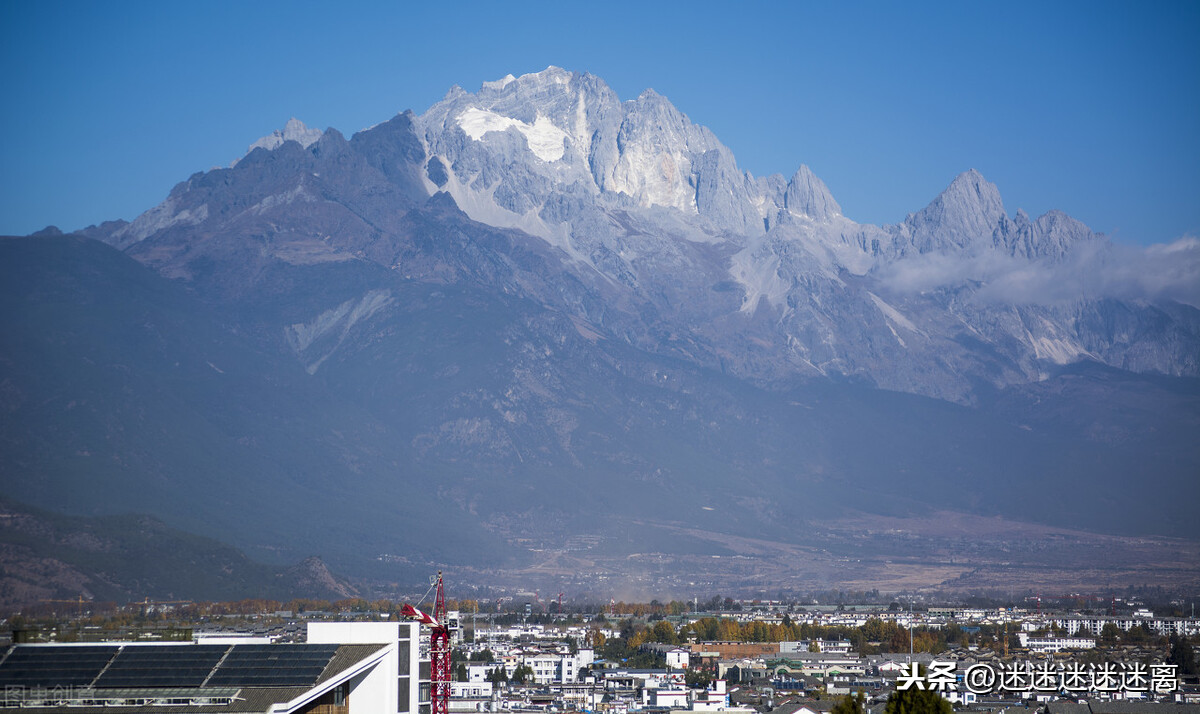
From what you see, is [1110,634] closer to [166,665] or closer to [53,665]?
[166,665]

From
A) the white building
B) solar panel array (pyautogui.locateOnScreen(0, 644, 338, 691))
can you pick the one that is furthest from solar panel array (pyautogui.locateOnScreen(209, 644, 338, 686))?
the white building

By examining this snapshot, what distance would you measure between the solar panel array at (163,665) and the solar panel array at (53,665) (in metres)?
0.63

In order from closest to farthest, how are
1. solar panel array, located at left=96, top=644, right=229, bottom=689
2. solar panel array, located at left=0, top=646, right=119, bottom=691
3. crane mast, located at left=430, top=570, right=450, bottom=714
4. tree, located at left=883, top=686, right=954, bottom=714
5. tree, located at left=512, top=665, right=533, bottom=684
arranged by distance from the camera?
1. tree, located at left=883, top=686, right=954, bottom=714
2. solar panel array, located at left=96, top=644, right=229, bottom=689
3. solar panel array, located at left=0, top=646, right=119, bottom=691
4. crane mast, located at left=430, top=570, right=450, bottom=714
5. tree, located at left=512, top=665, right=533, bottom=684

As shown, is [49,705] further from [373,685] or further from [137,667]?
[373,685]

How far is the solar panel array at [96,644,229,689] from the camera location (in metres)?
60.0

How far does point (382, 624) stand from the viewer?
2461 inches

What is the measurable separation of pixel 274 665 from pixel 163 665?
3981 millimetres

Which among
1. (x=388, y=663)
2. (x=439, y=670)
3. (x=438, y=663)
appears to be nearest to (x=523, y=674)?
(x=438, y=663)

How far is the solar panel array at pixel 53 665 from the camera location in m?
60.3

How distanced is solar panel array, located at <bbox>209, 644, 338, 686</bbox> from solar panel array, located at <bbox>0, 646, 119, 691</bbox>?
14.8 feet

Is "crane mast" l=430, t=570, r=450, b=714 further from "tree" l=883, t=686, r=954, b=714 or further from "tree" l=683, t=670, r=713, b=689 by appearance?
"tree" l=683, t=670, r=713, b=689

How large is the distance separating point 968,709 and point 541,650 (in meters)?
74.8

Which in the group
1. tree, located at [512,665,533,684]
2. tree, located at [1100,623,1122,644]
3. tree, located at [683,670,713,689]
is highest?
tree, located at [1100,623,1122,644]

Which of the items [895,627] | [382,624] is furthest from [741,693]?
[895,627]
